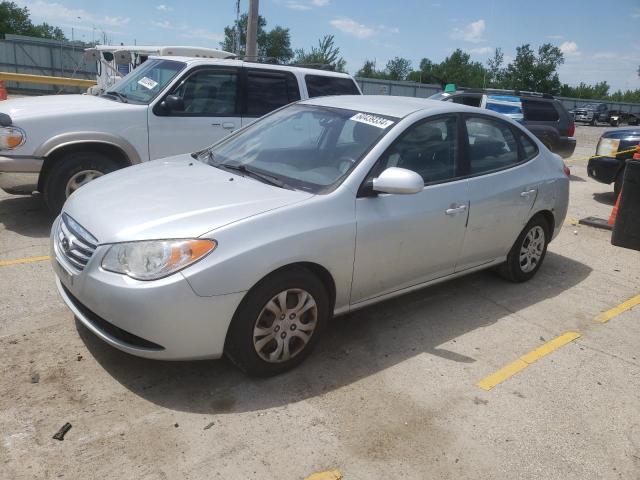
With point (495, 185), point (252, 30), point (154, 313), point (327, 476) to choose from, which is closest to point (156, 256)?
point (154, 313)

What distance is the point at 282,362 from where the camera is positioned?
332cm

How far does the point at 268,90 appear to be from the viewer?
6703mm

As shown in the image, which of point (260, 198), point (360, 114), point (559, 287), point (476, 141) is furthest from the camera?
point (559, 287)

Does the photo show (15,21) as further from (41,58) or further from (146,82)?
(146,82)

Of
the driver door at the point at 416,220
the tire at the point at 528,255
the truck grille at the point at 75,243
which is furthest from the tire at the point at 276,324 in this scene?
the tire at the point at 528,255

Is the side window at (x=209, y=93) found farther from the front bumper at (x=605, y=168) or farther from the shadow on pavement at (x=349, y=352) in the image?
the front bumper at (x=605, y=168)

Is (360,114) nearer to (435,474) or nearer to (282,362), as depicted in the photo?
(282,362)

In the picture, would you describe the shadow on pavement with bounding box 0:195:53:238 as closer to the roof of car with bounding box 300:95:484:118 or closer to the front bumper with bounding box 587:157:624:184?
the roof of car with bounding box 300:95:484:118

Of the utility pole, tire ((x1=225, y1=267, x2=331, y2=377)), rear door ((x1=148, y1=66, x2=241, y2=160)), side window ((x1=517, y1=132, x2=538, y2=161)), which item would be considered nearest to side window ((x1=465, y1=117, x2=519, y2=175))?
side window ((x1=517, y1=132, x2=538, y2=161))

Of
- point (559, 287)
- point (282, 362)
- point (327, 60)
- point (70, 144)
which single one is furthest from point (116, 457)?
point (327, 60)

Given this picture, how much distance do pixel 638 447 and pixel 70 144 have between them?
5.36m

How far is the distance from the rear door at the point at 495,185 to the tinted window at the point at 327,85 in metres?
2.95

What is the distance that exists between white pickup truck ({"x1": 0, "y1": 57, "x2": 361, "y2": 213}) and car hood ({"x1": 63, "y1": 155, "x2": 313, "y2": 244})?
1.97 metres

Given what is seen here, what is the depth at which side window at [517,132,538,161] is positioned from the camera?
4.98 metres
